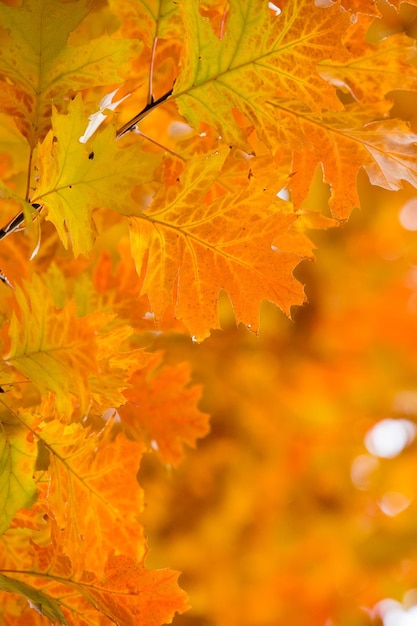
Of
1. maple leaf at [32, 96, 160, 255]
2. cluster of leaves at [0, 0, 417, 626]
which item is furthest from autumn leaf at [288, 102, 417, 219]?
maple leaf at [32, 96, 160, 255]

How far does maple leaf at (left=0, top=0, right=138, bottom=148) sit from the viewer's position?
0.40 meters

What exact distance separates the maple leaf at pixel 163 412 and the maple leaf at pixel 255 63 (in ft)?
1.20

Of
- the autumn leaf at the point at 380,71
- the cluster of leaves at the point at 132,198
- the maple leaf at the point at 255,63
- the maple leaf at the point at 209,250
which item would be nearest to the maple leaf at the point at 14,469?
the cluster of leaves at the point at 132,198

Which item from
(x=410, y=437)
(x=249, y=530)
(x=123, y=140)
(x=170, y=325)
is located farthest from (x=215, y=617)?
(x=123, y=140)

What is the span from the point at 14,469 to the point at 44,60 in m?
0.25

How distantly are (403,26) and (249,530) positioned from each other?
1690mm

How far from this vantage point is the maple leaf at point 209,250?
1.45ft

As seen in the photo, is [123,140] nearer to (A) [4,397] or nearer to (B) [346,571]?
(A) [4,397]

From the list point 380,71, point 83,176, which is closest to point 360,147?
point 380,71

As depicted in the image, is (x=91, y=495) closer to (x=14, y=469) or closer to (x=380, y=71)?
(x=14, y=469)

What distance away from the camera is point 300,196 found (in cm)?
51

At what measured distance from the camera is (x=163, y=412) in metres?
0.75

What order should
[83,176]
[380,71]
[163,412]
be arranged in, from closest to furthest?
[83,176]
[380,71]
[163,412]

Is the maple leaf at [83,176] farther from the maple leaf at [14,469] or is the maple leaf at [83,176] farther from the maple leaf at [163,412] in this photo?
the maple leaf at [163,412]
